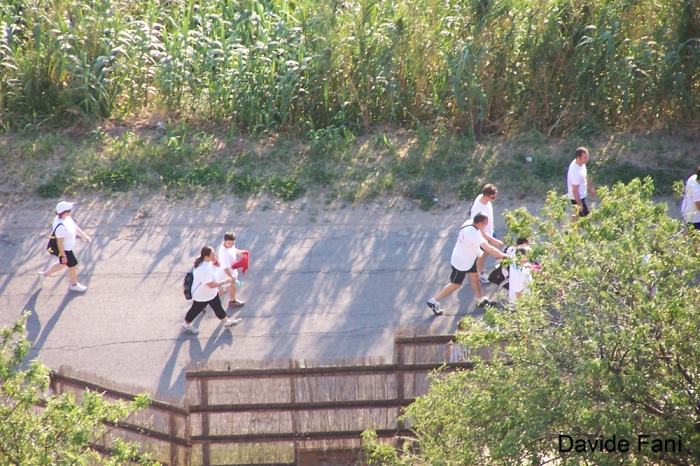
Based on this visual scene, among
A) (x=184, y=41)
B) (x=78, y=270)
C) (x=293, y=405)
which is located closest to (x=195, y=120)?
(x=184, y=41)

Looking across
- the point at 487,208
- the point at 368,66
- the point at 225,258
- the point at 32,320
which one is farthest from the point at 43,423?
the point at 368,66

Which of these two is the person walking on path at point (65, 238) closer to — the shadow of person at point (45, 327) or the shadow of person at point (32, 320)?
the shadow of person at point (45, 327)

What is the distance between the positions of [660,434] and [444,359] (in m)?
3.33

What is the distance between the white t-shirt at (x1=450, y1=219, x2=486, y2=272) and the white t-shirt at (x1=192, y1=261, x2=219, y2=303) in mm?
3114

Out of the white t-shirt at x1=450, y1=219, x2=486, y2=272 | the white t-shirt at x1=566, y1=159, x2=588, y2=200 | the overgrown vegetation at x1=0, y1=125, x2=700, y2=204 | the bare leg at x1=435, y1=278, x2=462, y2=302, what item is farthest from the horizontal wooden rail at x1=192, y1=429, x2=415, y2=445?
the overgrown vegetation at x1=0, y1=125, x2=700, y2=204

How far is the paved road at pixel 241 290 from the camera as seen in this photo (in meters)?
9.41

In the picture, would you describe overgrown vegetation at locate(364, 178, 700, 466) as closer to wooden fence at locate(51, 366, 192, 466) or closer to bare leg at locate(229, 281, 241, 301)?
wooden fence at locate(51, 366, 192, 466)

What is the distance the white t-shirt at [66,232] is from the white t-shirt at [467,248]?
519cm

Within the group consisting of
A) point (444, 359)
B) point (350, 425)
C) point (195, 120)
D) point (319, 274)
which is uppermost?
point (195, 120)

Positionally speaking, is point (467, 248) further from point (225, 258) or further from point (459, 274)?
point (225, 258)

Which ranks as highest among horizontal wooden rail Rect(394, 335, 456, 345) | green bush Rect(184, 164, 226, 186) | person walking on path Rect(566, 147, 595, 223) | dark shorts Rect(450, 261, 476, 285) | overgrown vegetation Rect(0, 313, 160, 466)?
green bush Rect(184, 164, 226, 186)

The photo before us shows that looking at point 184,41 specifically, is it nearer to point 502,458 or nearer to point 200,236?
point 200,236

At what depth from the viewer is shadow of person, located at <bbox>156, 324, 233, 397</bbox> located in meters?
8.81

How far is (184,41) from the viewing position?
526 inches
